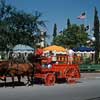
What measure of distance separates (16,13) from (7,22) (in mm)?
2385

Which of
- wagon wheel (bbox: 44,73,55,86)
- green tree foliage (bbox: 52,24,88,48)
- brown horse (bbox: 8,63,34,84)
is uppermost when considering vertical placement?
green tree foliage (bbox: 52,24,88,48)

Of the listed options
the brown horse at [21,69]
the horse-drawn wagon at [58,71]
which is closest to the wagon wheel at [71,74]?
the horse-drawn wagon at [58,71]

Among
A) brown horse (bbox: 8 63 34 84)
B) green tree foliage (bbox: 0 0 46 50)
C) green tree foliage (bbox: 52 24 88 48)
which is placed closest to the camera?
brown horse (bbox: 8 63 34 84)

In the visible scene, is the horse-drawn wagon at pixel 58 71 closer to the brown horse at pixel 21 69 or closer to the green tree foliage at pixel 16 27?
the brown horse at pixel 21 69

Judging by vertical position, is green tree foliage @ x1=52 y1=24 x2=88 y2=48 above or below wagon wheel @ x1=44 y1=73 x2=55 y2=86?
above

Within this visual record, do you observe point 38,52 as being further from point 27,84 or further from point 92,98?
point 92,98

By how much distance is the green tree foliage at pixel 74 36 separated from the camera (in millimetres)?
81562

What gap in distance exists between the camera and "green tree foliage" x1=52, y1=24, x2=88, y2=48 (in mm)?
81562

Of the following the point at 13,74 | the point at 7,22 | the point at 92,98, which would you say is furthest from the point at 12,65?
the point at 7,22

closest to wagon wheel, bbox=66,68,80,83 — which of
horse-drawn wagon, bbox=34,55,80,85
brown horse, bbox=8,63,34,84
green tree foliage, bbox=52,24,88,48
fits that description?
horse-drawn wagon, bbox=34,55,80,85

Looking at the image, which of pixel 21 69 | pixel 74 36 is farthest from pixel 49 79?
pixel 74 36

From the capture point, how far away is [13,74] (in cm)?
2467

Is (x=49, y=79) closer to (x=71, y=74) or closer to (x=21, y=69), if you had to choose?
(x=71, y=74)

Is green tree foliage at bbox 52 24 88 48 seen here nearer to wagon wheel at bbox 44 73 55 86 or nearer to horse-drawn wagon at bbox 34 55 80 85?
horse-drawn wagon at bbox 34 55 80 85
